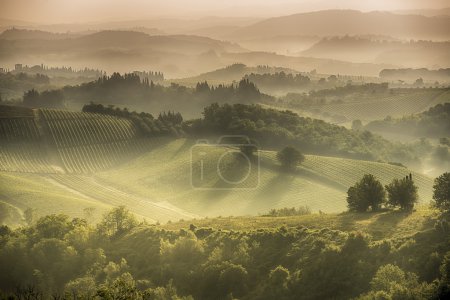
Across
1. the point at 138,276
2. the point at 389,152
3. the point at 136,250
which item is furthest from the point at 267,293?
the point at 389,152

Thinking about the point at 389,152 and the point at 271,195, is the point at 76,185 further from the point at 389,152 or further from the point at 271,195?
the point at 389,152

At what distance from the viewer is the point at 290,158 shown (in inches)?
5842

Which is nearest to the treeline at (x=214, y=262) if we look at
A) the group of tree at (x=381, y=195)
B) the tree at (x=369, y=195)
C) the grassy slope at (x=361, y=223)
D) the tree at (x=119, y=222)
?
the tree at (x=119, y=222)

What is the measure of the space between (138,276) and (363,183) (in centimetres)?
3150

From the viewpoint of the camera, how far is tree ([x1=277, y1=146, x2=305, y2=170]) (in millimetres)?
148375

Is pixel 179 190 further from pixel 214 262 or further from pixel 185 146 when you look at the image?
pixel 214 262

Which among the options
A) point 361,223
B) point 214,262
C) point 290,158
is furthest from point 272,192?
point 214,262

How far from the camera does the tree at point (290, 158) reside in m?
148

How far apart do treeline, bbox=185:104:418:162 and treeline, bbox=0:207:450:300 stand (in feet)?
317

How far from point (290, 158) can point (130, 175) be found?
148 ft

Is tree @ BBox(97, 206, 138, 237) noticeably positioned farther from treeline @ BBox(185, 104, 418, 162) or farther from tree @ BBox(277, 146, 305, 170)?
treeline @ BBox(185, 104, 418, 162)

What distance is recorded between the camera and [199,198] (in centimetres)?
13800

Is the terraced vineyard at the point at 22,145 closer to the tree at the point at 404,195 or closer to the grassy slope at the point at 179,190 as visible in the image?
the grassy slope at the point at 179,190

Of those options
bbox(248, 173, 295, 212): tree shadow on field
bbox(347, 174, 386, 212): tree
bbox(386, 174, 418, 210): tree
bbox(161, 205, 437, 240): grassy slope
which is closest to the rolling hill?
bbox(248, 173, 295, 212): tree shadow on field
